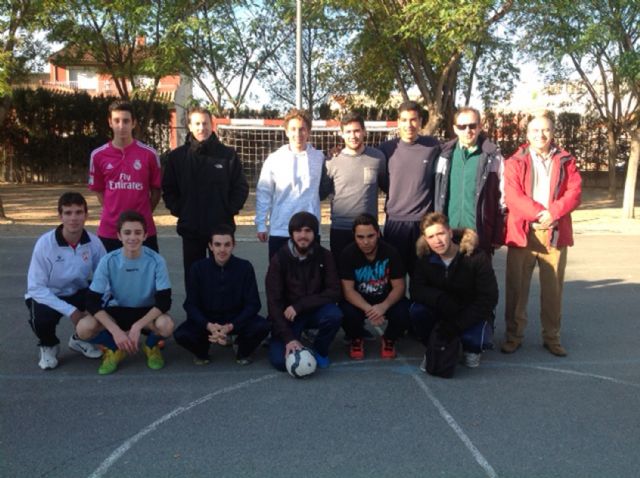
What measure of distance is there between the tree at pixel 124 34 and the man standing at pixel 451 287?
12.2 m

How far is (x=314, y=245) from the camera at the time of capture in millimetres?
5168

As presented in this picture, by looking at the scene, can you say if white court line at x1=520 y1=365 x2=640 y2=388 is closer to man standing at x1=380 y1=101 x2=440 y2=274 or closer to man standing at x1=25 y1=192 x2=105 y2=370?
man standing at x1=380 y1=101 x2=440 y2=274

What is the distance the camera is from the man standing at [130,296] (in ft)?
15.9

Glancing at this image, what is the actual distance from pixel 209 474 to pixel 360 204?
281 centimetres

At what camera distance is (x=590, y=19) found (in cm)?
1355

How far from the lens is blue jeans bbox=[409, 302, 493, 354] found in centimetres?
496

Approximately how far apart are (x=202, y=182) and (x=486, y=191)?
2366 millimetres

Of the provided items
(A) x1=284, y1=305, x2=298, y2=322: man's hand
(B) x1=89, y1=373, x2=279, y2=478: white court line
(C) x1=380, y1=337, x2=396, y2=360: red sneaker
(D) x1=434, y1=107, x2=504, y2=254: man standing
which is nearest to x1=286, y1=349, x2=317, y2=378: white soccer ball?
(B) x1=89, y1=373, x2=279, y2=478: white court line

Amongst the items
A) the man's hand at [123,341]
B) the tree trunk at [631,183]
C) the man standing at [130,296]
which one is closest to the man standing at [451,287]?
the man standing at [130,296]

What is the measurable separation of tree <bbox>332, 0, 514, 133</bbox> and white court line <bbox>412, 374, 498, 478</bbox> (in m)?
9.49

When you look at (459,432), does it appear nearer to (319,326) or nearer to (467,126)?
(319,326)

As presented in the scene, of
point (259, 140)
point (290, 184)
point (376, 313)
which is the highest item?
point (259, 140)

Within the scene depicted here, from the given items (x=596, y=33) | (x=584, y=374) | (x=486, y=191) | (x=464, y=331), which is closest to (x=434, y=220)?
(x=486, y=191)

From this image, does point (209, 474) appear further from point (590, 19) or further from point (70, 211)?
point (590, 19)
